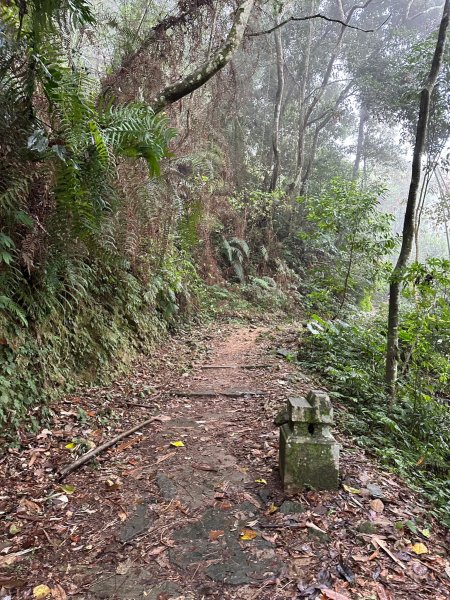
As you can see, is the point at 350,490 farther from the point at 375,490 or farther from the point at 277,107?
the point at 277,107

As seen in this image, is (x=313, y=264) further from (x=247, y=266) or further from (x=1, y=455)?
(x=1, y=455)

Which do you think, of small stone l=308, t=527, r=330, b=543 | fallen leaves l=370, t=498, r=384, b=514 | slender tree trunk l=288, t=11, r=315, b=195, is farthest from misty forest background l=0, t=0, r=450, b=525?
slender tree trunk l=288, t=11, r=315, b=195

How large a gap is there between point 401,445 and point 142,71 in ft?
21.0

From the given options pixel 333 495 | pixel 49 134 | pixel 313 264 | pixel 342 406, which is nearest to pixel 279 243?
pixel 313 264

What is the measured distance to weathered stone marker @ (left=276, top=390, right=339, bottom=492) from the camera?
284 cm

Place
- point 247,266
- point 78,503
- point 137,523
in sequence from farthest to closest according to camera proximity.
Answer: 1. point 247,266
2. point 78,503
3. point 137,523

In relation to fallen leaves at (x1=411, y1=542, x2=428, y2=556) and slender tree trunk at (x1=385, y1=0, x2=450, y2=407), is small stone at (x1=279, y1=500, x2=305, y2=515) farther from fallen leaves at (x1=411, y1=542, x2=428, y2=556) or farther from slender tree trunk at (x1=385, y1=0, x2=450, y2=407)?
slender tree trunk at (x1=385, y1=0, x2=450, y2=407)

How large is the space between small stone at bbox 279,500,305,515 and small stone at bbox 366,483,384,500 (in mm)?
609

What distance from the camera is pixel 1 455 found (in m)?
3.19

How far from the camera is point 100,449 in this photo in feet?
11.5

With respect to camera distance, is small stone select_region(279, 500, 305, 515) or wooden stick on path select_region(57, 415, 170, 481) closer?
small stone select_region(279, 500, 305, 515)

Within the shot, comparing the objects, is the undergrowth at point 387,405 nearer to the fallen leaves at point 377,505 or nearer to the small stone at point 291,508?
the fallen leaves at point 377,505

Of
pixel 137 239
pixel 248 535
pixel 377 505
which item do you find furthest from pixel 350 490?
pixel 137 239

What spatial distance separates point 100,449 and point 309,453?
73.2 inches
